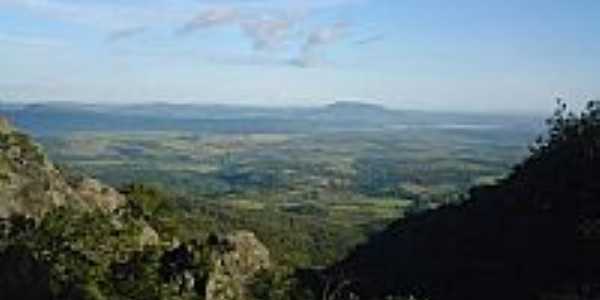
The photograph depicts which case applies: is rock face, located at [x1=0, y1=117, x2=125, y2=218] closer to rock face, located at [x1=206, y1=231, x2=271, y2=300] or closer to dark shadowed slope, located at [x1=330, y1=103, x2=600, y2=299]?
rock face, located at [x1=206, y1=231, x2=271, y2=300]

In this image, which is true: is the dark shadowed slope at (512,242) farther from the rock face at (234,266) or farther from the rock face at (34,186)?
the rock face at (34,186)

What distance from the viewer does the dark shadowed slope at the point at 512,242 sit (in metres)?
94.3

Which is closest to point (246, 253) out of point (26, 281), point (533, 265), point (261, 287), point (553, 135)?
point (261, 287)

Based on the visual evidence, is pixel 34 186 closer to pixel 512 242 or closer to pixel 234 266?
pixel 234 266

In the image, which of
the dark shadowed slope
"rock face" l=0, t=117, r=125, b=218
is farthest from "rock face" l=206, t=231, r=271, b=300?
"rock face" l=0, t=117, r=125, b=218

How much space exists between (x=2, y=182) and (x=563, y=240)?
5129 cm

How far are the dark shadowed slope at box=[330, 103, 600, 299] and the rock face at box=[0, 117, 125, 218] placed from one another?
2664 cm

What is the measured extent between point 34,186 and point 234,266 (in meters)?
27.3

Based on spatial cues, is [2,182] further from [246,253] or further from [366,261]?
[366,261]

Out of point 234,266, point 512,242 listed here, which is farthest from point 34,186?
point 512,242


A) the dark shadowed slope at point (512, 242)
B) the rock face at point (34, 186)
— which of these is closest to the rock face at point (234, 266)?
the dark shadowed slope at point (512, 242)

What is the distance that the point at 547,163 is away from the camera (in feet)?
383

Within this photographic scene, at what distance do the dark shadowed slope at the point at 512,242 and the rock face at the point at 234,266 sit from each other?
504 inches

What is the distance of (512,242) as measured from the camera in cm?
10256
